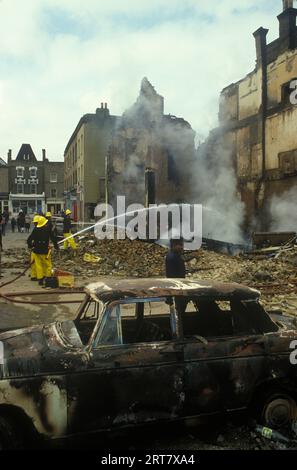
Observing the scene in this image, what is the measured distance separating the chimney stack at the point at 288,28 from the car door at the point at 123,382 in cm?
1798

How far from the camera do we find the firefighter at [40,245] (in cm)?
944

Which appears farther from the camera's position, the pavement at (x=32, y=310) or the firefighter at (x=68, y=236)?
the firefighter at (x=68, y=236)

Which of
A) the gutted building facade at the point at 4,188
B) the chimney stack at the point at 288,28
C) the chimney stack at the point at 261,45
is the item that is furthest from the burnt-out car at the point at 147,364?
the gutted building facade at the point at 4,188

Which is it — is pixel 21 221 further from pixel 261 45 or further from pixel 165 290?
pixel 165 290

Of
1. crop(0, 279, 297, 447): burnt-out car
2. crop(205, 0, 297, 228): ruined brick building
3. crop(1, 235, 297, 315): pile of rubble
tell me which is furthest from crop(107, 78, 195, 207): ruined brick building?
crop(0, 279, 297, 447): burnt-out car

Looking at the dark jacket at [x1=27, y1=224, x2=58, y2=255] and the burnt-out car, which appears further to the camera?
the dark jacket at [x1=27, y1=224, x2=58, y2=255]

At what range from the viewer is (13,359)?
307 centimetres

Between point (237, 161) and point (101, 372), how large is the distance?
61.5ft

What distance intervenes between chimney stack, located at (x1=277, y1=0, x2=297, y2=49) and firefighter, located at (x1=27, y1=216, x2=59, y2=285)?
14520 mm

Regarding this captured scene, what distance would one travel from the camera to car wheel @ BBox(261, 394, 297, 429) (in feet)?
11.6

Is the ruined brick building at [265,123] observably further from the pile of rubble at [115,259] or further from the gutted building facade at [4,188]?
the gutted building facade at [4,188]

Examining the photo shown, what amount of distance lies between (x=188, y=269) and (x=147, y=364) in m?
9.27

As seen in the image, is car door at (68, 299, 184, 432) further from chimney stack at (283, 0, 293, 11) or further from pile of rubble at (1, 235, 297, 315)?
chimney stack at (283, 0, 293, 11)

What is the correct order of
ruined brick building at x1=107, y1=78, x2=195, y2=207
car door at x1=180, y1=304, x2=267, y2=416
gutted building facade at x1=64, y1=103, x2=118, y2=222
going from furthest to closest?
gutted building facade at x1=64, y1=103, x2=118, y2=222
ruined brick building at x1=107, y1=78, x2=195, y2=207
car door at x1=180, y1=304, x2=267, y2=416
